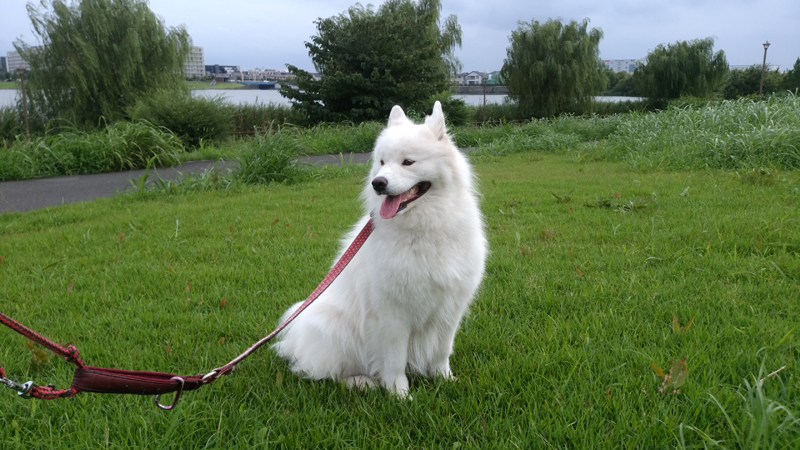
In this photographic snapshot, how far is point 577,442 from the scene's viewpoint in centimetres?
164

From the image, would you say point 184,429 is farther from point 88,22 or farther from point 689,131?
point 88,22

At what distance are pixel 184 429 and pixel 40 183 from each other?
352 inches

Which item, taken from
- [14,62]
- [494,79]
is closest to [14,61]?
[14,62]

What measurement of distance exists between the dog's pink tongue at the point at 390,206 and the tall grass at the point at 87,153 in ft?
27.4

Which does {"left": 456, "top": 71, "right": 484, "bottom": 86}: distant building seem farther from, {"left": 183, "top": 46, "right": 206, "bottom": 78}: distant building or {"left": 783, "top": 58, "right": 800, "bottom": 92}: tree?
{"left": 783, "top": 58, "right": 800, "bottom": 92}: tree

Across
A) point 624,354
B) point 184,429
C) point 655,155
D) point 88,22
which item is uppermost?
point 88,22

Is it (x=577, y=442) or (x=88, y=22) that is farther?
(x=88, y=22)

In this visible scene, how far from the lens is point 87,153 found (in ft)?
31.7

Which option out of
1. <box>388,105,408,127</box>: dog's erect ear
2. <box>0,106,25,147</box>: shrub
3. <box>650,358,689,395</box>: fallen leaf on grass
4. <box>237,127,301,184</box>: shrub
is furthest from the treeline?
<box>650,358,689,395</box>: fallen leaf on grass

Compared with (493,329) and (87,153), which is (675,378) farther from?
(87,153)

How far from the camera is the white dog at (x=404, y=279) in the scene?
1.93m

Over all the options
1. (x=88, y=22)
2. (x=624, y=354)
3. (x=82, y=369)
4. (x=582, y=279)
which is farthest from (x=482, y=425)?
(x=88, y=22)

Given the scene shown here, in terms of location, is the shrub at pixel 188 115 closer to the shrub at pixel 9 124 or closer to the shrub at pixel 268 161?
the shrub at pixel 9 124

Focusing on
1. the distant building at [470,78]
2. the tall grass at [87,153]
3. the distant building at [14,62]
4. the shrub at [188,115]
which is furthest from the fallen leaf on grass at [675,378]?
the distant building at [470,78]
